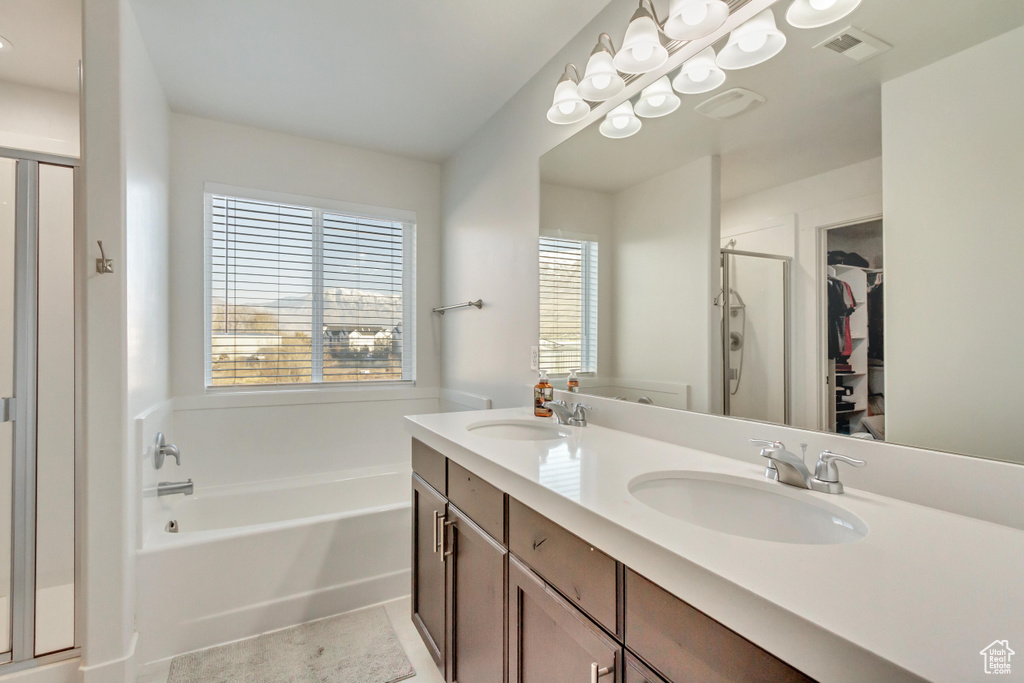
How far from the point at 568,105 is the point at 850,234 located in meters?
1.17

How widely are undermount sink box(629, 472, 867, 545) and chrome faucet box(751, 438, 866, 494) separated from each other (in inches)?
0.9

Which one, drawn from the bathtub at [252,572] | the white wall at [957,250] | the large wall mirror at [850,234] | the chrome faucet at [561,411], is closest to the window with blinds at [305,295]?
the bathtub at [252,572]

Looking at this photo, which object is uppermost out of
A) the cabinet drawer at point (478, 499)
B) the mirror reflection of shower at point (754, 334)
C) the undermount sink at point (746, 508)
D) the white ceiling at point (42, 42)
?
the white ceiling at point (42, 42)

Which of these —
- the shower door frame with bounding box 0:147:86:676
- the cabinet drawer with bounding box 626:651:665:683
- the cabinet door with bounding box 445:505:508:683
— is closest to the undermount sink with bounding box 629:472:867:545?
the cabinet drawer with bounding box 626:651:665:683

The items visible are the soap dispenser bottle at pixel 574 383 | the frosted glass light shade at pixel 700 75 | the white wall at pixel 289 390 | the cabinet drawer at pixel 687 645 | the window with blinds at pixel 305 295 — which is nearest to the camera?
the cabinet drawer at pixel 687 645

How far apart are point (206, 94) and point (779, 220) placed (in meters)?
2.71

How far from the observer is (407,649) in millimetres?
1837

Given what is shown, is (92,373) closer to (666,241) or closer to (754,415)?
(666,241)

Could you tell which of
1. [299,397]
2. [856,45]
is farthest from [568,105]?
[299,397]

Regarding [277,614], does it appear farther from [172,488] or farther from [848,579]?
[848,579]

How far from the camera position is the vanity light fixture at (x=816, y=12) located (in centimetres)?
102

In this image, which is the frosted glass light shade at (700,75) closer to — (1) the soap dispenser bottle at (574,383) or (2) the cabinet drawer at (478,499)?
(1) the soap dispenser bottle at (574,383)

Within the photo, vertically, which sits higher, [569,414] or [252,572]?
[569,414]

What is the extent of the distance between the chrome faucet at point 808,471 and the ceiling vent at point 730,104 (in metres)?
0.91
